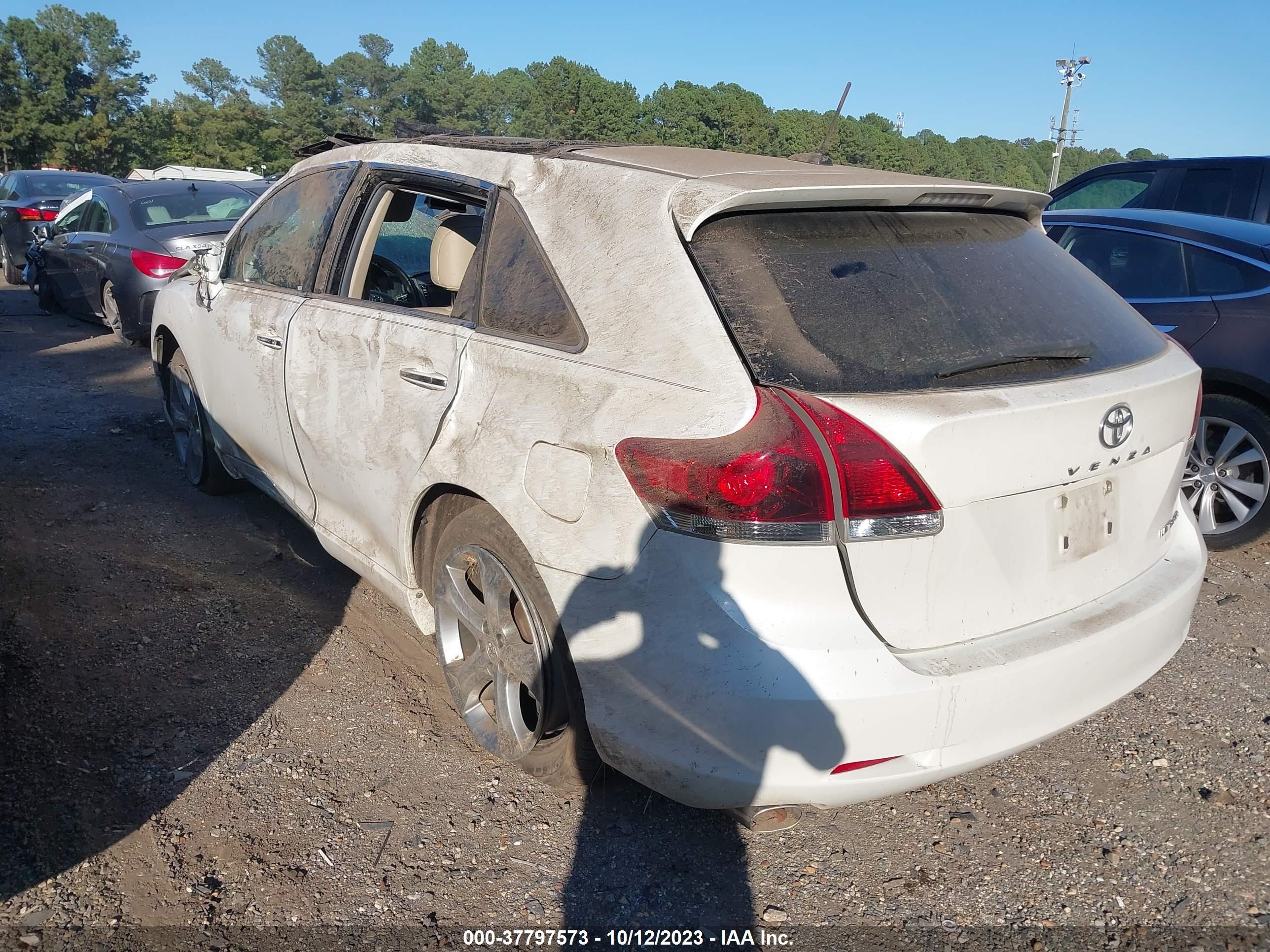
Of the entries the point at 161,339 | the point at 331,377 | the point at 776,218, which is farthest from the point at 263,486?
the point at 776,218

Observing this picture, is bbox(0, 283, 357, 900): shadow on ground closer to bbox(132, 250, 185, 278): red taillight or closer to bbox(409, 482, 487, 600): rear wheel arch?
bbox(409, 482, 487, 600): rear wheel arch

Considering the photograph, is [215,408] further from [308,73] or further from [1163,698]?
Answer: [308,73]

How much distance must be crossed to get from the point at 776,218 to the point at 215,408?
3188 mm

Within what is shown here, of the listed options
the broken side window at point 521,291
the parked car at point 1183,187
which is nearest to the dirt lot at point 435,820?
the broken side window at point 521,291

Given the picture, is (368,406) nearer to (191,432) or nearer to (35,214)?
(191,432)

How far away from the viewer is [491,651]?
278cm

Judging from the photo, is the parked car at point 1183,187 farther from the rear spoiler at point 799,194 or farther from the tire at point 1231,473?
the rear spoiler at point 799,194

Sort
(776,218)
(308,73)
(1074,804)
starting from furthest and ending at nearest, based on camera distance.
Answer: (308,73)
(1074,804)
(776,218)

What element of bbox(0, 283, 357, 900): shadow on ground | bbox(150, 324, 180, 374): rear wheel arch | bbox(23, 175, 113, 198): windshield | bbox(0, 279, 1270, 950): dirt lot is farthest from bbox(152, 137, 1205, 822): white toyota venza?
bbox(23, 175, 113, 198): windshield

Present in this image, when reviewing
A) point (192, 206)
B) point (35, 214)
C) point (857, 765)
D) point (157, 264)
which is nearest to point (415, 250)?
point (857, 765)

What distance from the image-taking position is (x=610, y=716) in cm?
229

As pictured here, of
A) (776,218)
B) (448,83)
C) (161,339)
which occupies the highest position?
(448,83)

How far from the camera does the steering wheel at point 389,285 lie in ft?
12.1

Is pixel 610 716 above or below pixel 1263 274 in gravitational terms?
below
